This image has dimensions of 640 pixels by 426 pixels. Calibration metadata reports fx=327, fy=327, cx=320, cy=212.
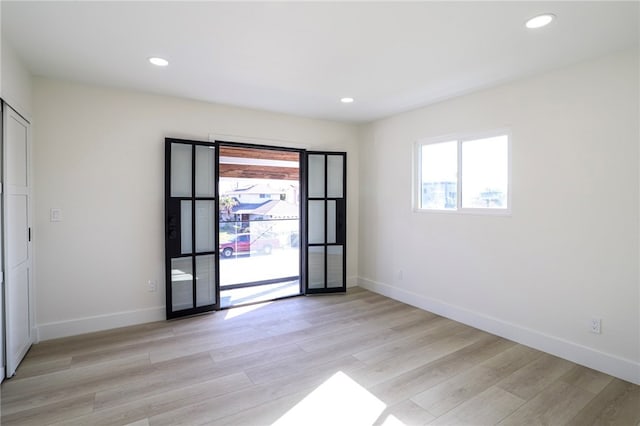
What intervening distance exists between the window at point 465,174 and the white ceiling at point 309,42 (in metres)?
0.66

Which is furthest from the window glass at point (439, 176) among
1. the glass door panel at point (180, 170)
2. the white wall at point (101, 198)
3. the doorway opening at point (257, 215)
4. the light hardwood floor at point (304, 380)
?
the glass door panel at point (180, 170)

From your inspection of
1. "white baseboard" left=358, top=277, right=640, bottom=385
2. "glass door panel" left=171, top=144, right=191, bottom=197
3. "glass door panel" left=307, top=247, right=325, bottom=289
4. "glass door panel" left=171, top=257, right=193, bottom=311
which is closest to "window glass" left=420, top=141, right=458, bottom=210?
"white baseboard" left=358, top=277, right=640, bottom=385

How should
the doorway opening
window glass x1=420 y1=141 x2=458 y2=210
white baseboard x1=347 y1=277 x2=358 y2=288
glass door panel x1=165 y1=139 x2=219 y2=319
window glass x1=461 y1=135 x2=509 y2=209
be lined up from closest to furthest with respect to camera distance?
1. window glass x1=461 y1=135 x2=509 y2=209
2. glass door panel x1=165 y1=139 x2=219 y2=319
3. window glass x1=420 y1=141 x2=458 y2=210
4. white baseboard x1=347 y1=277 x2=358 y2=288
5. the doorway opening

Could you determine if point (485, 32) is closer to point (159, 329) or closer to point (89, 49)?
point (89, 49)

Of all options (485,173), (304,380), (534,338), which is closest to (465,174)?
(485,173)

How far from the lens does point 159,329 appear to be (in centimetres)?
360

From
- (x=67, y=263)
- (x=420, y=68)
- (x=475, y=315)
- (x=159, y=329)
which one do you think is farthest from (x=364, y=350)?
(x=67, y=263)

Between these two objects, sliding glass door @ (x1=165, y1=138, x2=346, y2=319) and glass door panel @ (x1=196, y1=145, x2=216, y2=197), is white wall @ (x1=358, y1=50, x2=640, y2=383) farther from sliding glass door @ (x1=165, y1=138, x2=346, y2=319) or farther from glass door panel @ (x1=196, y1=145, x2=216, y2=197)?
glass door panel @ (x1=196, y1=145, x2=216, y2=197)

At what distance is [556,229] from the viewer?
3033mm

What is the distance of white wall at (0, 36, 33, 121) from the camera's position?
2.46 metres

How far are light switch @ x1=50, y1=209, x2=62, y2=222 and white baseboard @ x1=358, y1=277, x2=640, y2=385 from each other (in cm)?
416

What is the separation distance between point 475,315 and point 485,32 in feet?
9.39

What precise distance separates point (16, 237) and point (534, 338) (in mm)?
4775

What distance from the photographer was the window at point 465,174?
3516mm
